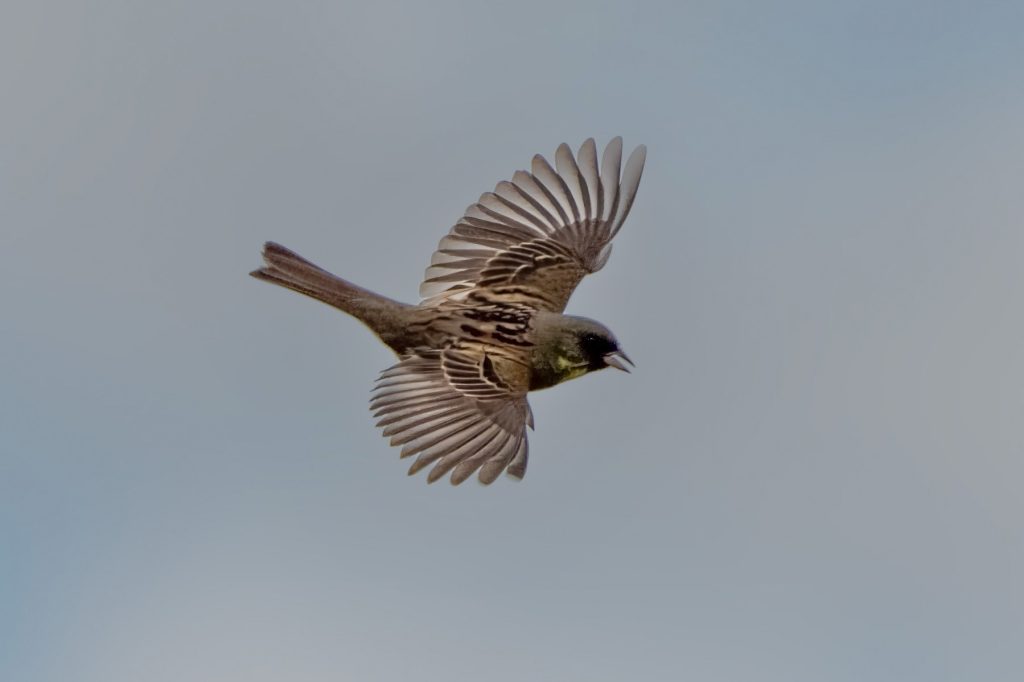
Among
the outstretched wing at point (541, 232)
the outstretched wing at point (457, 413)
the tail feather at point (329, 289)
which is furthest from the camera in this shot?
the outstretched wing at point (541, 232)

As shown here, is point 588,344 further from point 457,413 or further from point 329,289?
point 329,289

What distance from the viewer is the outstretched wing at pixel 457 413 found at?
34.3 ft

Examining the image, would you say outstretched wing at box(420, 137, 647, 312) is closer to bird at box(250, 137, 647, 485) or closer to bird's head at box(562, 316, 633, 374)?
bird at box(250, 137, 647, 485)

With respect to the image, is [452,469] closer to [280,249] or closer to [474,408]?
[474,408]

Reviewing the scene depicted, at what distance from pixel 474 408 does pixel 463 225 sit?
190 cm

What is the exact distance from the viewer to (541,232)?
12398 millimetres

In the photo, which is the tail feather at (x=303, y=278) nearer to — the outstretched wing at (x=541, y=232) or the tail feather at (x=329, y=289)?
the tail feather at (x=329, y=289)

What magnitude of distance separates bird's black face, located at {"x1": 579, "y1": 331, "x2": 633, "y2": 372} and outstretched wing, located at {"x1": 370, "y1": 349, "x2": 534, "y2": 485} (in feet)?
1.80

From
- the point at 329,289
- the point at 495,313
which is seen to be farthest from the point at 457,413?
the point at 329,289

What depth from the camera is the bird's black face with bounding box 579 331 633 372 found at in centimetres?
1112

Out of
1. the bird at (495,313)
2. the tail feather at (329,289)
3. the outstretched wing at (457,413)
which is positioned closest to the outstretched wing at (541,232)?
the bird at (495,313)

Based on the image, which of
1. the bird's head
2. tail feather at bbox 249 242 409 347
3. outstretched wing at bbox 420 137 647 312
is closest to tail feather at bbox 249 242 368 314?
tail feather at bbox 249 242 409 347

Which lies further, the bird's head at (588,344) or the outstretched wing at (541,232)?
the outstretched wing at (541,232)

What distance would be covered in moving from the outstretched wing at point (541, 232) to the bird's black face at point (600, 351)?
0.97m
